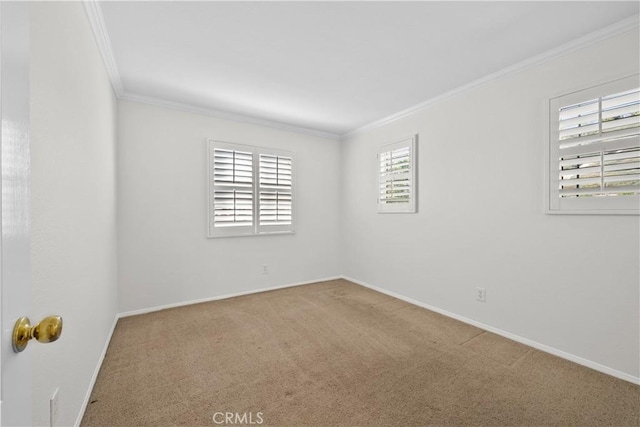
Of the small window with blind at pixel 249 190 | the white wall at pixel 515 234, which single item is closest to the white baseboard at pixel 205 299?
the small window with blind at pixel 249 190

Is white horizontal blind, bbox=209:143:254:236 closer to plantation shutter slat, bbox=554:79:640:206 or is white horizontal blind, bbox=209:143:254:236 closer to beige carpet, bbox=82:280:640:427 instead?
beige carpet, bbox=82:280:640:427

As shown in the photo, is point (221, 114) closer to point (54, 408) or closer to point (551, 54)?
point (54, 408)

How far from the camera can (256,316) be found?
3020 mm

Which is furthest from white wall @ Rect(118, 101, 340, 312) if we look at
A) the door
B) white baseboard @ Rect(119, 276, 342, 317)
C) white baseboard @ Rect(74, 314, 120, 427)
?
the door

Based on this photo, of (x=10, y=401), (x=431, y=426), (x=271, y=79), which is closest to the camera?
(x=10, y=401)

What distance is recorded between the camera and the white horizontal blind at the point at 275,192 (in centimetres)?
391

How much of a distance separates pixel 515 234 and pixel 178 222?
3.61 metres

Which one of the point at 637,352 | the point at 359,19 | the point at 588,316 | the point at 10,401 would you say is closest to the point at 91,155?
the point at 10,401

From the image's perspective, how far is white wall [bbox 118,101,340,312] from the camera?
10.0 ft

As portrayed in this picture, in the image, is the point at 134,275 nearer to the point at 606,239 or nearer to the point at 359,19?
the point at 359,19

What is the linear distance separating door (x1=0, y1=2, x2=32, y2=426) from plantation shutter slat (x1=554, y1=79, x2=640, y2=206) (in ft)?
9.96

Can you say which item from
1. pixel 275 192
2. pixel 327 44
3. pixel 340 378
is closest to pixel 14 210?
pixel 340 378

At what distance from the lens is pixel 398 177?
12.0 ft

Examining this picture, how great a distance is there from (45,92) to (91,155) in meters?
0.79
